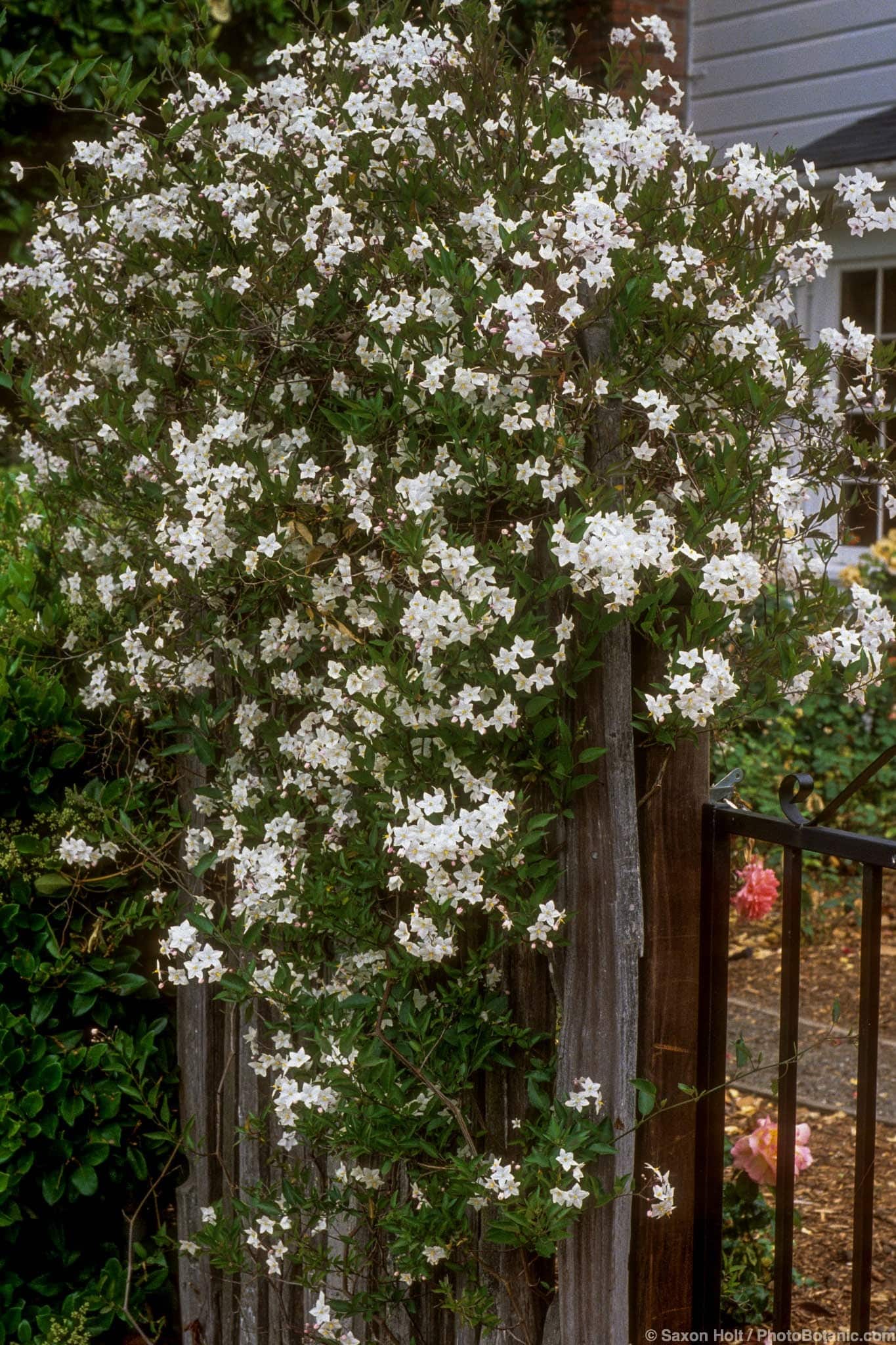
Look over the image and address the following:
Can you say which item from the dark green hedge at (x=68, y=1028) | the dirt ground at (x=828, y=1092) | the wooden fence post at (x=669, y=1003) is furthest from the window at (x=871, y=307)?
the wooden fence post at (x=669, y=1003)

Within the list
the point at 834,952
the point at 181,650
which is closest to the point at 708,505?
the point at 181,650

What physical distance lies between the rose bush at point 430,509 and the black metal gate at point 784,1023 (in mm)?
155

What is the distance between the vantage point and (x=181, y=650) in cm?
244

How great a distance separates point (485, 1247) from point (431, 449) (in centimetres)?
130

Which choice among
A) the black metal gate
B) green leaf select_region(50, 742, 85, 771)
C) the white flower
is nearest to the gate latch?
the black metal gate

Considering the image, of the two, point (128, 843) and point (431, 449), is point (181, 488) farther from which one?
point (128, 843)

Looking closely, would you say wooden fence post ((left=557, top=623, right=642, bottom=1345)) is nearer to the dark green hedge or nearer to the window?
the dark green hedge

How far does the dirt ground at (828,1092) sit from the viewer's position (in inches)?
119

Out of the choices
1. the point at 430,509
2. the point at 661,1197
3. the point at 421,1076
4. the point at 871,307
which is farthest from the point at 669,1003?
the point at 871,307

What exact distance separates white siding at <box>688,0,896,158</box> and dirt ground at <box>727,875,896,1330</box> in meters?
4.71

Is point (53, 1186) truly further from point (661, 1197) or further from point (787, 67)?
point (787, 67)

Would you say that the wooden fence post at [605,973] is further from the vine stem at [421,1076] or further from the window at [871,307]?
the window at [871,307]

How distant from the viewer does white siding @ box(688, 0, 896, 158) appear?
7.69 m

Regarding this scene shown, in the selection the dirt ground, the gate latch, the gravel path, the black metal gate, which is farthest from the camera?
the gravel path
